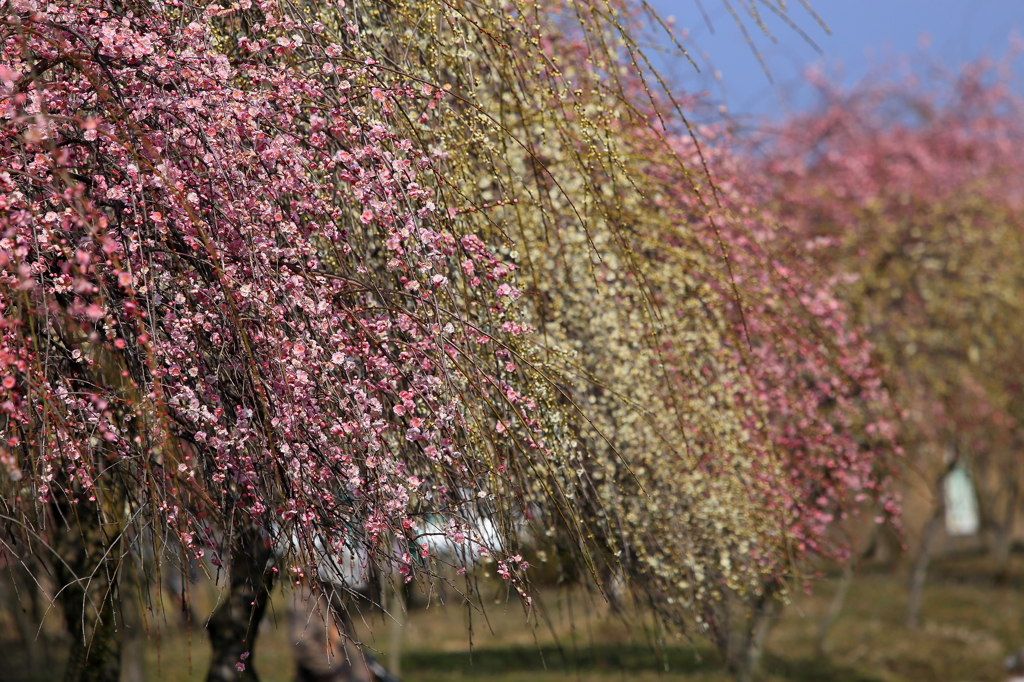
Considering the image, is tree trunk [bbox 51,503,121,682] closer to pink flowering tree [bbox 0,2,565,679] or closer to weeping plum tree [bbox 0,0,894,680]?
weeping plum tree [bbox 0,0,894,680]

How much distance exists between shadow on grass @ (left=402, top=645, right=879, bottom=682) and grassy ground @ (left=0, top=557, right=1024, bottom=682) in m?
0.02

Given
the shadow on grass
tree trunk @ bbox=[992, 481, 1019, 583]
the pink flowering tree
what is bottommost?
the shadow on grass

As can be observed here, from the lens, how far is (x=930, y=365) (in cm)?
1371

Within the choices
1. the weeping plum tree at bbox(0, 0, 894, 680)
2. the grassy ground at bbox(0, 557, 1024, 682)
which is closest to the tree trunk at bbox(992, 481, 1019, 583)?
the grassy ground at bbox(0, 557, 1024, 682)

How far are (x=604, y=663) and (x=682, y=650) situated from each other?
1381mm

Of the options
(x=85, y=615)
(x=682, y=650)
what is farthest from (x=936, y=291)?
(x=85, y=615)

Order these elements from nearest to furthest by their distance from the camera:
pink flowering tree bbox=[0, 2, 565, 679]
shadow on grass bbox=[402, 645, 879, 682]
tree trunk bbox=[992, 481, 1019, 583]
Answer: pink flowering tree bbox=[0, 2, 565, 679] → shadow on grass bbox=[402, 645, 879, 682] → tree trunk bbox=[992, 481, 1019, 583]

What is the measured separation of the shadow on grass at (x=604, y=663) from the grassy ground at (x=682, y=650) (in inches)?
0.7

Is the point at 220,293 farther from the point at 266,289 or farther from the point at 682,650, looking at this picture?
the point at 682,650

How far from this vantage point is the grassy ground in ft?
39.5

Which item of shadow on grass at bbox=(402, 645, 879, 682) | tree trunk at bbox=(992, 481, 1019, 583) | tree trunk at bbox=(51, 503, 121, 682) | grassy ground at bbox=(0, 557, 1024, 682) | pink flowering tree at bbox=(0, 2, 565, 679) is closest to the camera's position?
pink flowering tree at bbox=(0, 2, 565, 679)

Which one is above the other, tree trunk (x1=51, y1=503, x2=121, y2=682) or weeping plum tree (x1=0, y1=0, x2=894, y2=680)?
weeping plum tree (x1=0, y1=0, x2=894, y2=680)

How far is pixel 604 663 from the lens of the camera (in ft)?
42.6

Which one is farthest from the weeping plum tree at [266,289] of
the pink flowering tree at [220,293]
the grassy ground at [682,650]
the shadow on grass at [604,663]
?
the shadow on grass at [604,663]
